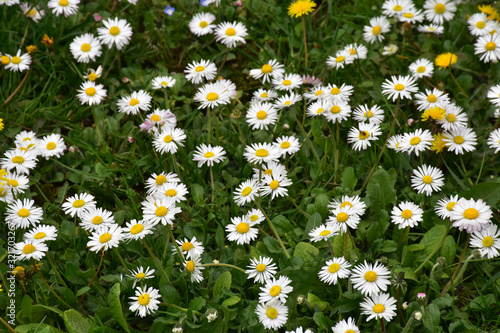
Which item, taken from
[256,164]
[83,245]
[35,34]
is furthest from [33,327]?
[35,34]

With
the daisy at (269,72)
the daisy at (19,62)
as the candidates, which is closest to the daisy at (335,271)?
the daisy at (269,72)

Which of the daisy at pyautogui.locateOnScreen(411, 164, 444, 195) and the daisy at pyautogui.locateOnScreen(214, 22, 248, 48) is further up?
the daisy at pyautogui.locateOnScreen(214, 22, 248, 48)

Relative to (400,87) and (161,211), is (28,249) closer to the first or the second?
(161,211)

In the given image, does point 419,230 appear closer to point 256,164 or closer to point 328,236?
point 328,236

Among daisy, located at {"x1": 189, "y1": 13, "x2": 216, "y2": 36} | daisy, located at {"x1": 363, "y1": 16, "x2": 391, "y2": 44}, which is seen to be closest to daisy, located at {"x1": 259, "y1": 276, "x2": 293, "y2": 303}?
daisy, located at {"x1": 363, "y1": 16, "x2": 391, "y2": 44}

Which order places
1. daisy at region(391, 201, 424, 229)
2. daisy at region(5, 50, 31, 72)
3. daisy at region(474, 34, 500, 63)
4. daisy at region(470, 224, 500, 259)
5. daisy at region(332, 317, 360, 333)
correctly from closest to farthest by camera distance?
daisy at region(332, 317, 360, 333) < daisy at region(470, 224, 500, 259) < daisy at region(391, 201, 424, 229) < daisy at region(474, 34, 500, 63) < daisy at region(5, 50, 31, 72)

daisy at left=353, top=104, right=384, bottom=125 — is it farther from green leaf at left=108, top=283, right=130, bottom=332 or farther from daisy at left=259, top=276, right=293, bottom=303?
green leaf at left=108, top=283, right=130, bottom=332
